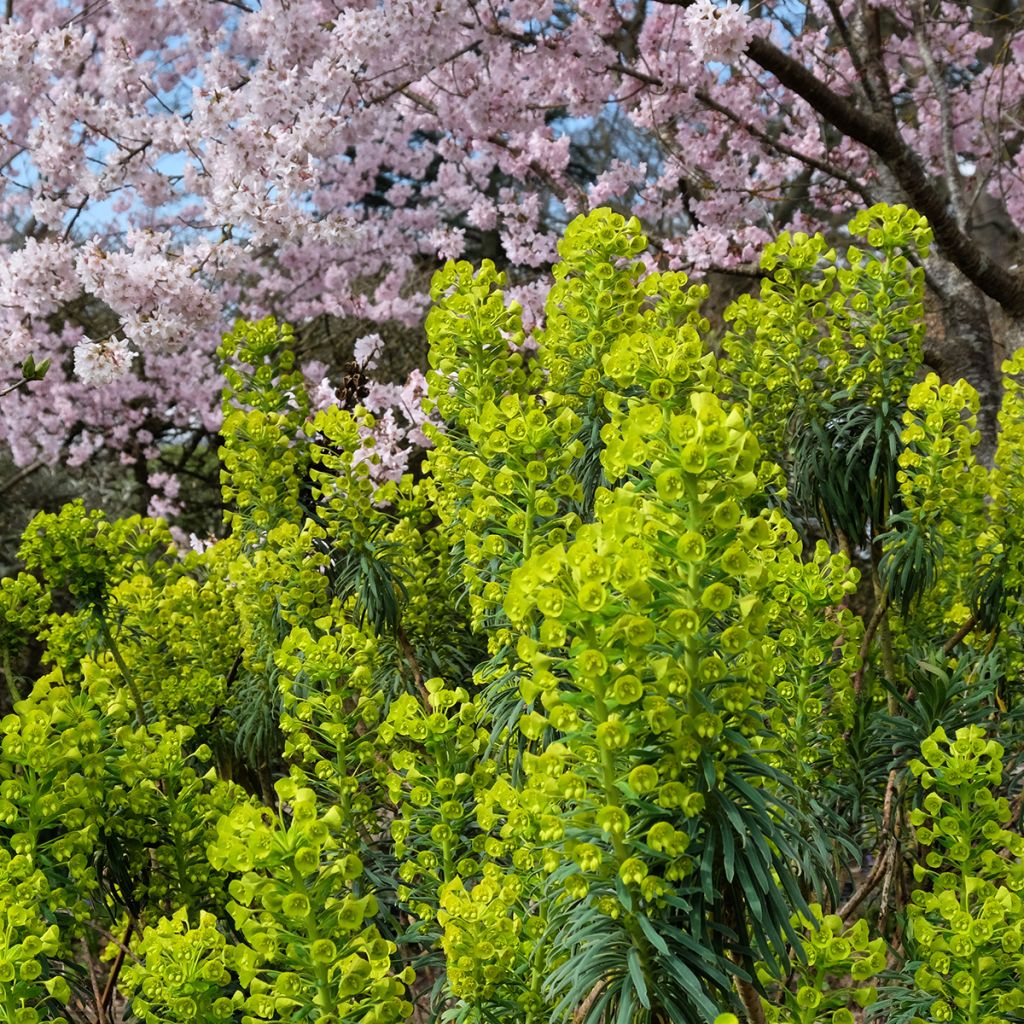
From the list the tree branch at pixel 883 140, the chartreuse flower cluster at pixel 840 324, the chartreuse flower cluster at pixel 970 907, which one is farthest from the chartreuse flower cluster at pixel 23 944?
the tree branch at pixel 883 140

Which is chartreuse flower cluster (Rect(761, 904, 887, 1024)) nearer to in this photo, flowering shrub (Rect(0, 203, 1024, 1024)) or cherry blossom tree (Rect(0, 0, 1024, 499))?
flowering shrub (Rect(0, 203, 1024, 1024))

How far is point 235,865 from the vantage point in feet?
5.49

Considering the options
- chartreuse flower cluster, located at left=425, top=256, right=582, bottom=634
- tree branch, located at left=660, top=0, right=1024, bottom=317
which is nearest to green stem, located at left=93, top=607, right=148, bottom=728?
chartreuse flower cluster, located at left=425, top=256, right=582, bottom=634

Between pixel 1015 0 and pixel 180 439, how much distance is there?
857 cm

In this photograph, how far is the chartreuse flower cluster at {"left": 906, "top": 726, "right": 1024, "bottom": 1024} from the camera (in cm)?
194

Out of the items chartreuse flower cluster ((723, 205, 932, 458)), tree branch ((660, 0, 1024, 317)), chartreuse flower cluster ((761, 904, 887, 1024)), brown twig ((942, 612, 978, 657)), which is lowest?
chartreuse flower cluster ((761, 904, 887, 1024))

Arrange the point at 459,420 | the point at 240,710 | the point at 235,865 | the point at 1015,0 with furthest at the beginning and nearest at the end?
the point at 1015,0
the point at 240,710
the point at 459,420
the point at 235,865

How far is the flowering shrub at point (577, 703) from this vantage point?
4.99 ft

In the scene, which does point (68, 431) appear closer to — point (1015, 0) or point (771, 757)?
point (771, 757)

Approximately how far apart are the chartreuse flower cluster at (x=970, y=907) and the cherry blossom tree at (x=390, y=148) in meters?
2.87

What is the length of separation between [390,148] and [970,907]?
8.76m

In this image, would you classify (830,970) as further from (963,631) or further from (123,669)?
(123,669)

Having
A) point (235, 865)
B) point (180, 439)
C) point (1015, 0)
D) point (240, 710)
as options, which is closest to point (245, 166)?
point (240, 710)

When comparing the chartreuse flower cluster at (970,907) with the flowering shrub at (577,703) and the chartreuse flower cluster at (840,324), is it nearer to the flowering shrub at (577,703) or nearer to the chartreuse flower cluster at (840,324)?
the flowering shrub at (577,703)
